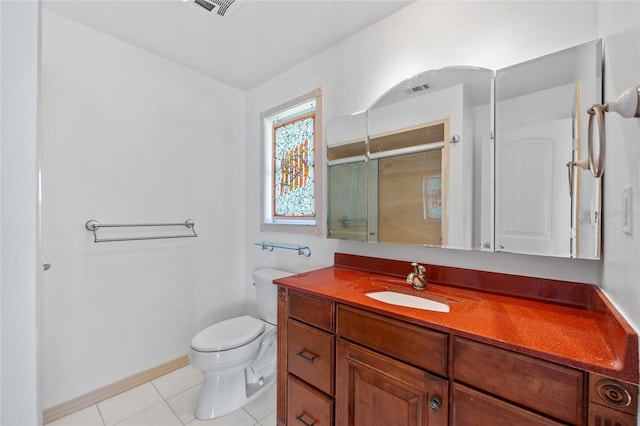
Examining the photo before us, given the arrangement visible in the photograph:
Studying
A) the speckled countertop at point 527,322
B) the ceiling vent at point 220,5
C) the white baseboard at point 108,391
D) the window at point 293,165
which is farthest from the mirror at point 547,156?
the white baseboard at point 108,391

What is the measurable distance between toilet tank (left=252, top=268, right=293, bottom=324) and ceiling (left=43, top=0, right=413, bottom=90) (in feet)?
A: 5.27

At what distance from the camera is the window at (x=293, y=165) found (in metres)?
2.02

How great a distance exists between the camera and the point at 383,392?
105 cm

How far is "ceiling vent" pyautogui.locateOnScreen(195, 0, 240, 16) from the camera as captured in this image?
4.94ft

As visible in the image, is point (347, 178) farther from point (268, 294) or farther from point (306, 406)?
point (306, 406)

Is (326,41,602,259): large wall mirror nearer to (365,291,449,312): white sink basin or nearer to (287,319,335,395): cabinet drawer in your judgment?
(365,291,449,312): white sink basin

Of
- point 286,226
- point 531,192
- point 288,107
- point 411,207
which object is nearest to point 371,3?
point 288,107

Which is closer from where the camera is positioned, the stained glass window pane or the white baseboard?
the white baseboard

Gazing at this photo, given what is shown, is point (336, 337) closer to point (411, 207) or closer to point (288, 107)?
point (411, 207)

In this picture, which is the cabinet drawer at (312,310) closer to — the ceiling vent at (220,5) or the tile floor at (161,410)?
the tile floor at (161,410)

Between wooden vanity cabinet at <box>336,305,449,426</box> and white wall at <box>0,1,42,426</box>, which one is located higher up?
white wall at <box>0,1,42,426</box>

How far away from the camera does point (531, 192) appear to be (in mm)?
1164

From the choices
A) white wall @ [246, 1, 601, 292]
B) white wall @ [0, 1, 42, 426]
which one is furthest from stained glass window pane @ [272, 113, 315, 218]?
white wall @ [0, 1, 42, 426]

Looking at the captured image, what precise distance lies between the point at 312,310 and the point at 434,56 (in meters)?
1.42
